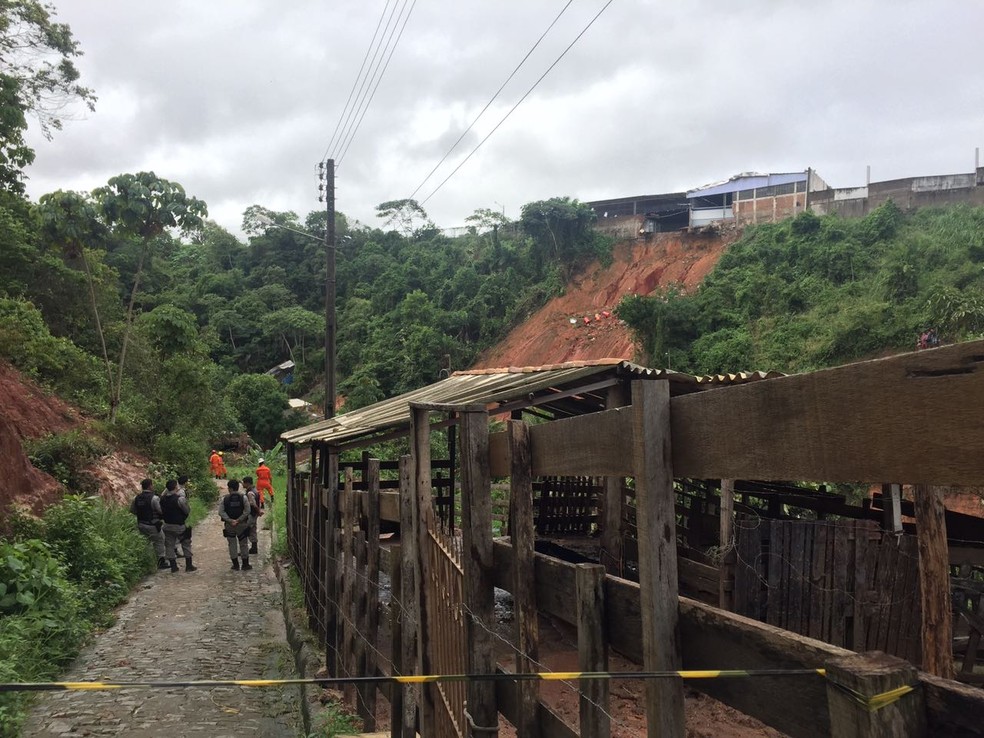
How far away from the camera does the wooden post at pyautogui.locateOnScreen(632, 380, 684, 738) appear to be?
1928 millimetres

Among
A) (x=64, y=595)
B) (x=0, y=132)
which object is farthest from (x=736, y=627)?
(x=0, y=132)

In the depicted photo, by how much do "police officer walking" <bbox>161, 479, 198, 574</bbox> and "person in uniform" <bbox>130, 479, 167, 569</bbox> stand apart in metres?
0.10

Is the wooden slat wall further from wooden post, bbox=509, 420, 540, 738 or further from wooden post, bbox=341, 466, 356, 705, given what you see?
wooden post, bbox=509, 420, 540, 738

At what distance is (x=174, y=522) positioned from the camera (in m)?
13.0

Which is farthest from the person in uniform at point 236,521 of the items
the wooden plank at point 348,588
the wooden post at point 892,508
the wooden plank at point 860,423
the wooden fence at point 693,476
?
the wooden plank at point 860,423

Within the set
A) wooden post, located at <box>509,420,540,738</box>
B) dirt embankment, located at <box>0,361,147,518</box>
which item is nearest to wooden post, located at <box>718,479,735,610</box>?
wooden post, located at <box>509,420,540,738</box>

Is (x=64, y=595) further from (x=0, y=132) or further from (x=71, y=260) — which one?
(x=71, y=260)

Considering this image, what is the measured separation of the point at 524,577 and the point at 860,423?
4.99ft

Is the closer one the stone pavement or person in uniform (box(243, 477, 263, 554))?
the stone pavement

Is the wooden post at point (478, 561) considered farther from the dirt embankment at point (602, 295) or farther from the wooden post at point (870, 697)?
the dirt embankment at point (602, 295)

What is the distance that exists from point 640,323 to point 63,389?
75.5 feet

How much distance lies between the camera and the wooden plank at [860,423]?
4.13 feet

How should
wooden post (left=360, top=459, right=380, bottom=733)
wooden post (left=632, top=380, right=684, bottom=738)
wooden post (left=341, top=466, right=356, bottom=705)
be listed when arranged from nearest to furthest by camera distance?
Answer: 1. wooden post (left=632, top=380, right=684, bottom=738)
2. wooden post (left=360, top=459, right=380, bottom=733)
3. wooden post (left=341, top=466, right=356, bottom=705)

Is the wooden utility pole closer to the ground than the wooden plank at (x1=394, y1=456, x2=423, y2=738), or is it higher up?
higher up
